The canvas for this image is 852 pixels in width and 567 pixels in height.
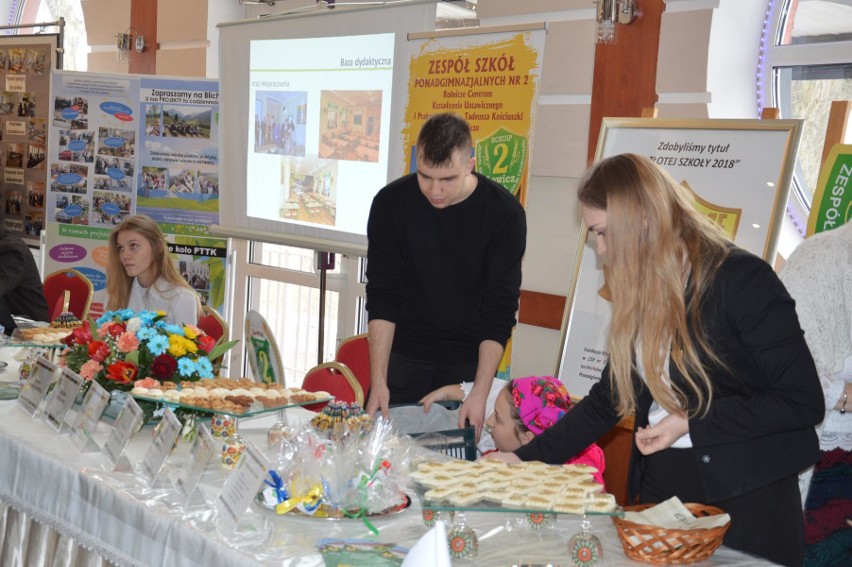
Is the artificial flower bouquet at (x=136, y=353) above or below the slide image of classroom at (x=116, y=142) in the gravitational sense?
below

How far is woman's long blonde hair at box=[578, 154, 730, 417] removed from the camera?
1.65 m

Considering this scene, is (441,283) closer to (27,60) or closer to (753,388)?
(753,388)

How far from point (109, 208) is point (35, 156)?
1550mm

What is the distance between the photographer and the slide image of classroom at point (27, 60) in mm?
6855

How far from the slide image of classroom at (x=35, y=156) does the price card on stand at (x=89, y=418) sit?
17.5 feet

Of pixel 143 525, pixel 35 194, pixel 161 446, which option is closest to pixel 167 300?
pixel 161 446

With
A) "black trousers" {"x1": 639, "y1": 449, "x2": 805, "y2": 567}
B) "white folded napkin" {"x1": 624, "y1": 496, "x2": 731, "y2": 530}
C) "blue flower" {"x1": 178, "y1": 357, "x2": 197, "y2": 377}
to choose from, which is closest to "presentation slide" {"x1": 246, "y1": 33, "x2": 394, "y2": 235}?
"blue flower" {"x1": 178, "y1": 357, "x2": 197, "y2": 377}

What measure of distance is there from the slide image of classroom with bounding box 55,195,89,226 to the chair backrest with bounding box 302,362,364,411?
3.60 meters

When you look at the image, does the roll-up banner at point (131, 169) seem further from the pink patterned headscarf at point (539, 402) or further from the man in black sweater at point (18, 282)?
the pink patterned headscarf at point (539, 402)

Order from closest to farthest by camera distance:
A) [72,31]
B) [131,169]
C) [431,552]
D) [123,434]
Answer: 1. [431,552]
2. [123,434]
3. [131,169]
4. [72,31]

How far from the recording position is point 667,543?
1480 millimetres

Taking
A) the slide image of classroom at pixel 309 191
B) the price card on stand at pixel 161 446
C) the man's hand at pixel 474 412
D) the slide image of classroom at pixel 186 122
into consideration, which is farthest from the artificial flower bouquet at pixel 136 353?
the slide image of classroom at pixel 186 122

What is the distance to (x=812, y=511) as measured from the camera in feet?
7.82

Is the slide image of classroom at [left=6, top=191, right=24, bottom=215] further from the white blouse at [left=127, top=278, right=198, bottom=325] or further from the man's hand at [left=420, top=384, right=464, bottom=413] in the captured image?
the man's hand at [left=420, top=384, right=464, bottom=413]
